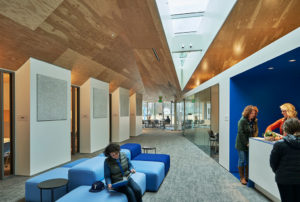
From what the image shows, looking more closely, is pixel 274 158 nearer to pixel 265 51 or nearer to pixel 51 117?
pixel 265 51

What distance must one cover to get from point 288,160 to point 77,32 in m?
5.61

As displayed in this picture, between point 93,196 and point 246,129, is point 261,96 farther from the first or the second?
point 93,196

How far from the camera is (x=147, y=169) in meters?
4.83

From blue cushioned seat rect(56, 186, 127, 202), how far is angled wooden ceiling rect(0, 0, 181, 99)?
135 inches

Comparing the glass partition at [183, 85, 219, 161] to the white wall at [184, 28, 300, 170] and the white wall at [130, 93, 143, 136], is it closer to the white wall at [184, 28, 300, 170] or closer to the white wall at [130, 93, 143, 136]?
the white wall at [184, 28, 300, 170]

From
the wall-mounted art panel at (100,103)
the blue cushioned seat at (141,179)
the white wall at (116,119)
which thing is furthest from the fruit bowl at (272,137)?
the white wall at (116,119)

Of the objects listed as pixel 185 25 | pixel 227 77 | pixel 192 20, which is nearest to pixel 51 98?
pixel 227 77

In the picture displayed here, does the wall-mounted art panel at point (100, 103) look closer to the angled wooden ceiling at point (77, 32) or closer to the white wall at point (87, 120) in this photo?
the white wall at point (87, 120)

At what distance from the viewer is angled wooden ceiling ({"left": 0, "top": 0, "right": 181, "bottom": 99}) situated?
14.8 feet

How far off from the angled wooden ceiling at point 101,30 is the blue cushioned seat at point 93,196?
3.42 meters

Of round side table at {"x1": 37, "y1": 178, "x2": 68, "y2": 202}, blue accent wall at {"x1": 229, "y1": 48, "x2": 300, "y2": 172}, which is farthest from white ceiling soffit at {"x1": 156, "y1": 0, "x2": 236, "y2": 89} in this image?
round side table at {"x1": 37, "y1": 178, "x2": 68, "y2": 202}

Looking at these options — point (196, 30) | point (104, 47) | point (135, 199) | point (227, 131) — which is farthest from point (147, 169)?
point (196, 30)

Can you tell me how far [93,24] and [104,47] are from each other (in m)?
1.67

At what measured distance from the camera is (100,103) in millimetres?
9898
